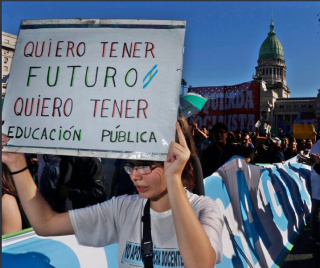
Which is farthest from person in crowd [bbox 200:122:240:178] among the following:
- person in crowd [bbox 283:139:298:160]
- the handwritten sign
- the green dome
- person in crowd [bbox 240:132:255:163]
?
the green dome

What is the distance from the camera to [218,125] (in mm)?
5805

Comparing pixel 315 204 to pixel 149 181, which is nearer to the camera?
pixel 149 181

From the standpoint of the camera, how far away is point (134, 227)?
1750 mm

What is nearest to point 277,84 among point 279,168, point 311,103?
point 311,103

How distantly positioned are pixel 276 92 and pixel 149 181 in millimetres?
112405

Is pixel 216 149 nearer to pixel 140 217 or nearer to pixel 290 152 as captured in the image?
pixel 290 152

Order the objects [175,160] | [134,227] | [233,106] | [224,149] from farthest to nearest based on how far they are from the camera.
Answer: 1. [233,106]
2. [224,149]
3. [134,227]
4. [175,160]

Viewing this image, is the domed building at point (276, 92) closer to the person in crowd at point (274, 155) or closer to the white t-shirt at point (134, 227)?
the person in crowd at point (274, 155)

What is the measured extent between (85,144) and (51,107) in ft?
0.69

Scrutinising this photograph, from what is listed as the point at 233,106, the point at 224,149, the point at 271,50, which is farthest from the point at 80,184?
the point at 271,50

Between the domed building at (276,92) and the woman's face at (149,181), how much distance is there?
98042mm

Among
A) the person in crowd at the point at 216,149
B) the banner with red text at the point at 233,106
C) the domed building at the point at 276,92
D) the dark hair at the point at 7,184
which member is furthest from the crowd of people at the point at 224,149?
the domed building at the point at 276,92

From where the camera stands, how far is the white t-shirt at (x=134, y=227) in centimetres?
166

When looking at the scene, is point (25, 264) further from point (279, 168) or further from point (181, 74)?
point (279, 168)
